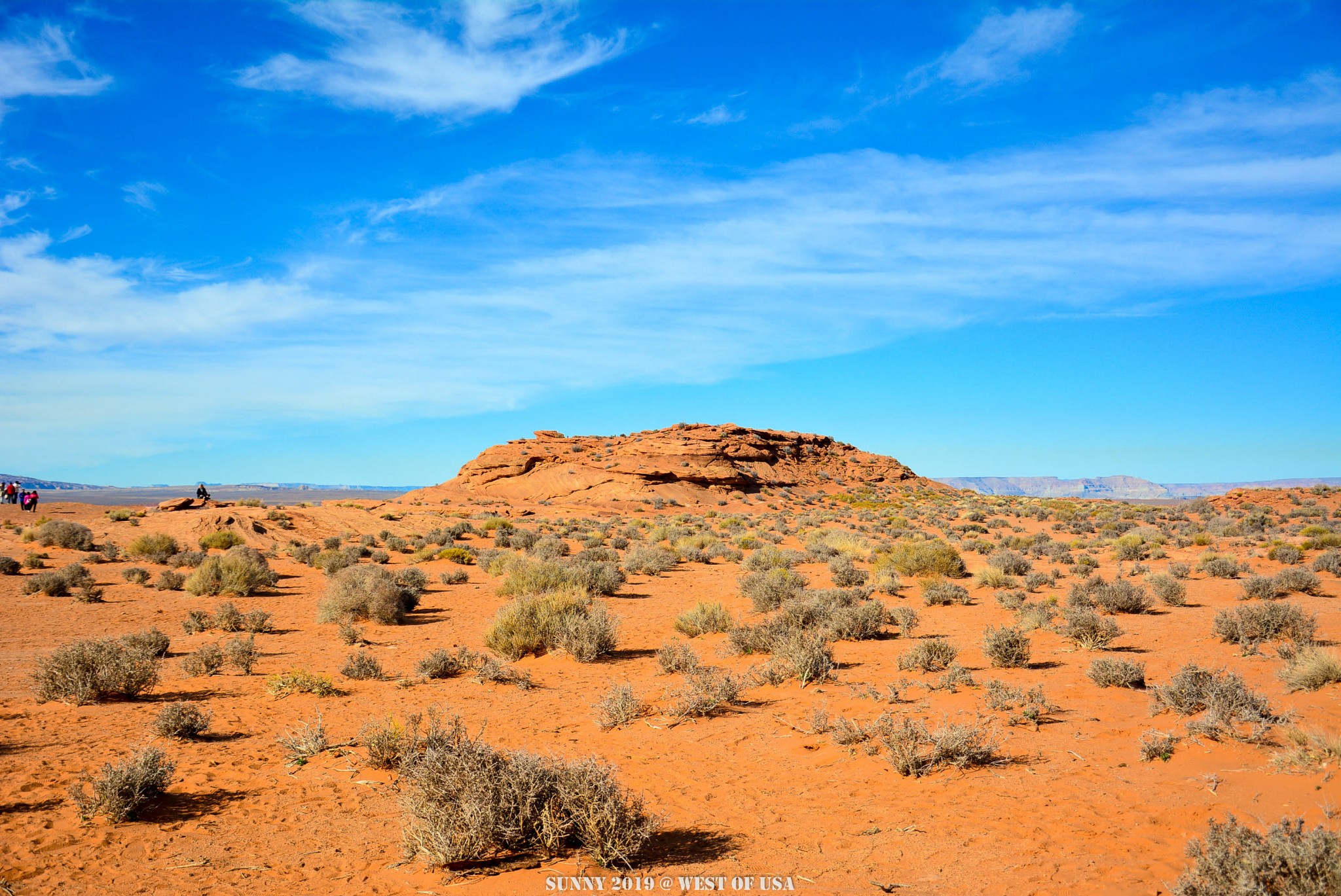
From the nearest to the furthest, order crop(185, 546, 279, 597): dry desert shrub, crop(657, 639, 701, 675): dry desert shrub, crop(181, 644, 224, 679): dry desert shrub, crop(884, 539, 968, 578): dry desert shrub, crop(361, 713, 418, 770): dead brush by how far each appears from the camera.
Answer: crop(361, 713, 418, 770): dead brush → crop(181, 644, 224, 679): dry desert shrub → crop(657, 639, 701, 675): dry desert shrub → crop(185, 546, 279, 597): dry desert shrub → crop(884, 539, 968, 578): dry desert shrub

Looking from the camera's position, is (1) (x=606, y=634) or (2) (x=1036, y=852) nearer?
(2) (x=1036, y=852)

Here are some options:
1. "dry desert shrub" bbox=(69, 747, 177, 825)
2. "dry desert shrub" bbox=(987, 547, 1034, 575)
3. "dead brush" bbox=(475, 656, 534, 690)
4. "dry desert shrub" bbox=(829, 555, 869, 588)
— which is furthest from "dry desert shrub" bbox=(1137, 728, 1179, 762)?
"dry desert shrub" bbox=(987, 547, 1034, 575)

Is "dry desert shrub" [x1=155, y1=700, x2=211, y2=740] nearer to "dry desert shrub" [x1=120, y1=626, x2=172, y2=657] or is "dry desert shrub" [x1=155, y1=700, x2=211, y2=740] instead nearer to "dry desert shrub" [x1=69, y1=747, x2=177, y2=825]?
"dry desert shrub" [x1=69, y1=747, x2=177, y2=825]

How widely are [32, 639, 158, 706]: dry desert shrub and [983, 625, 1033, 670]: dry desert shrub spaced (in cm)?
1131

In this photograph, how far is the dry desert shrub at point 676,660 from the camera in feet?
34.3

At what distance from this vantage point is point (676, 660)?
10.5m

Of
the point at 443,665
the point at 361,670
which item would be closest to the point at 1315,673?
the point at 443,665

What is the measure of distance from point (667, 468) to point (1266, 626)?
44826 millimetres

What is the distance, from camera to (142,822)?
529cm

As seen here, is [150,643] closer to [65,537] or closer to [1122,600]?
[65,537]

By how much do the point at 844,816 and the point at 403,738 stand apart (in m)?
4.05

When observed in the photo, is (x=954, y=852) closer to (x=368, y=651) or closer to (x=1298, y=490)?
(x=368, y=651)

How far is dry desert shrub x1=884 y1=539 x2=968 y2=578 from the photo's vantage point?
1855cm

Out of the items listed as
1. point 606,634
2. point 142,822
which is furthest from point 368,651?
point 142,822
